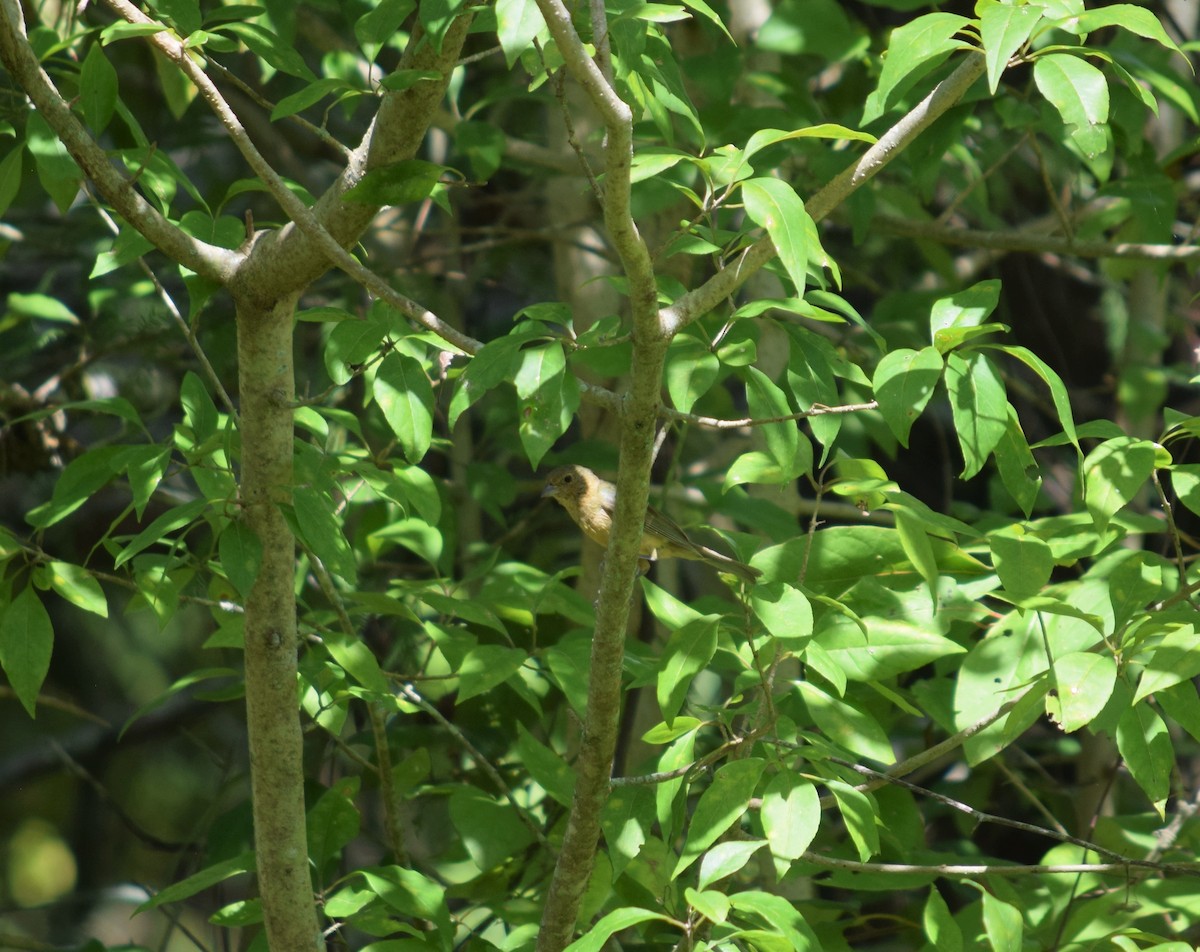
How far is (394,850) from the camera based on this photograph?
2.69 meters

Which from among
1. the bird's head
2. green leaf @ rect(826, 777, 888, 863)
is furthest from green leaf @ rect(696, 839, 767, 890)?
the bird's head

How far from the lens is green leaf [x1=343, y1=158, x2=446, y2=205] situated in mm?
1874

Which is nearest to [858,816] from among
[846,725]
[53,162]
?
[846,725]

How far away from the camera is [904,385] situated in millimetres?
1704

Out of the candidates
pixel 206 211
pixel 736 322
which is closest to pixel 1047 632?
pixel 736 322

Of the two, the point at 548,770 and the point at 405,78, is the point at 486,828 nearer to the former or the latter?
the point at 548,770

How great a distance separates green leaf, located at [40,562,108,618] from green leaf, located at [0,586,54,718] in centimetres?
4

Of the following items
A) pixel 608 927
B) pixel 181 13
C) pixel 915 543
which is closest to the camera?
pixel 608 927

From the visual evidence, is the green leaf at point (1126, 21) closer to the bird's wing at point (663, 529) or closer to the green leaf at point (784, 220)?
the green leaf at point (784, 220)

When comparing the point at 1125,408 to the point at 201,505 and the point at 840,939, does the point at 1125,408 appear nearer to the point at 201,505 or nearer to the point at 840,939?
the point at 840,939

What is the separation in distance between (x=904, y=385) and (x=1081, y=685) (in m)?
0.48

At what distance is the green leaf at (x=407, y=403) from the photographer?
203 centimetres

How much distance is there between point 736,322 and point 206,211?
102cm

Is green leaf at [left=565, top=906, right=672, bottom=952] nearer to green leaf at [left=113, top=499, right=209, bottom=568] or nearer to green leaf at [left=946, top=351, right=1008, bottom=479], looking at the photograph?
green leaf at [left=946, top=351, right=1008, bottom=479]
